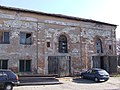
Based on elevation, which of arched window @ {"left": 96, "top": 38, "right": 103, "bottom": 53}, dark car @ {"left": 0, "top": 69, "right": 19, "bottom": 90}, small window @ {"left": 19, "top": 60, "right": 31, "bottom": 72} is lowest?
dark car @ {"left": 0, "top": 69, "right": 19, "bottom": 90}

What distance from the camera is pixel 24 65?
24.6 meters

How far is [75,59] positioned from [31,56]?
6.23m

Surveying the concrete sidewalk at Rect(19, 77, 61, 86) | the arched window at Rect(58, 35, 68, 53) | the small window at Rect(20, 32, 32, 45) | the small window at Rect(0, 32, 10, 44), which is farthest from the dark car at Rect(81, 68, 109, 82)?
the small window at Rect(0, 32, 10, 44)

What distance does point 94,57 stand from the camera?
3011cm

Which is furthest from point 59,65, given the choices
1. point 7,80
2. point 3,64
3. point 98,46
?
point 7,80

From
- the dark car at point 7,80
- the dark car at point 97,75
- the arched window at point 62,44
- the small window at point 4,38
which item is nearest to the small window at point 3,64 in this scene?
the small window at point 4,38

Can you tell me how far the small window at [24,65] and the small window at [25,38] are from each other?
2.10 meters

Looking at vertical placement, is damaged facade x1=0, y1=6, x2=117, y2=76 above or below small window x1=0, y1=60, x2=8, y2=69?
above

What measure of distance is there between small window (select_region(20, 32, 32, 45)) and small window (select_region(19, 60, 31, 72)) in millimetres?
2098

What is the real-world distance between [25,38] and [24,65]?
3.01 m

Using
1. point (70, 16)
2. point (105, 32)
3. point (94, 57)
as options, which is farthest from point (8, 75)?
point (105, 32)

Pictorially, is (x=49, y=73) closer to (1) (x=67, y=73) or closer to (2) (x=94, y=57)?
(1) (x=67, y=73)

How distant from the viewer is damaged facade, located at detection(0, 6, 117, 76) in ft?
77.9

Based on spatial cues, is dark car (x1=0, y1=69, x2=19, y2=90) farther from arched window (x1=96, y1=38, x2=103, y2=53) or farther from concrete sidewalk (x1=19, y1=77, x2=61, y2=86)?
arched window (x1=96, y1=38, x2=103, y2=53)
